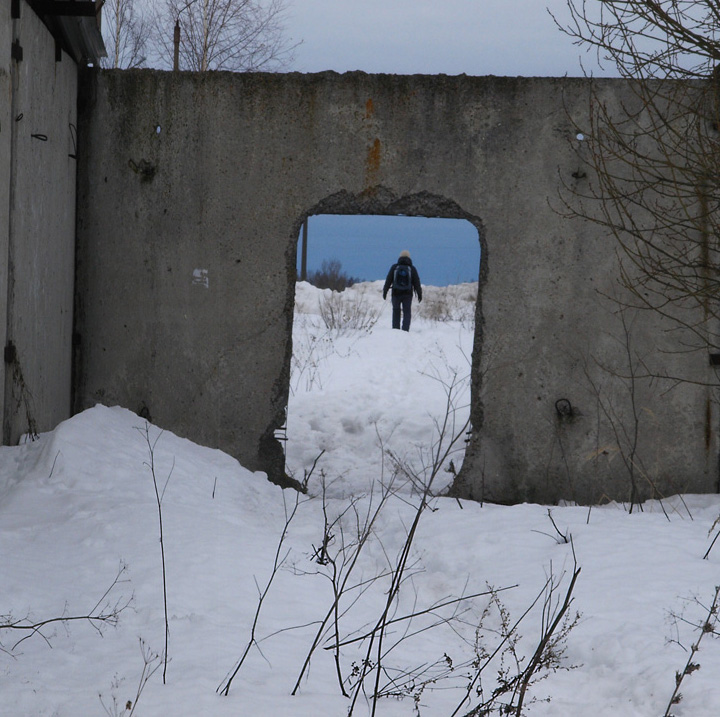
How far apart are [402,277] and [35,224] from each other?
8626 mm

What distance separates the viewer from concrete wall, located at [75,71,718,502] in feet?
18.1

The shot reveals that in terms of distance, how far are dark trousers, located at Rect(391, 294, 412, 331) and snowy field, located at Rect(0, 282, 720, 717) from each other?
304 inches

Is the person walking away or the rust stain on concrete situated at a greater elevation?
the rust stain on concrete

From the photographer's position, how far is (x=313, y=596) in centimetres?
360

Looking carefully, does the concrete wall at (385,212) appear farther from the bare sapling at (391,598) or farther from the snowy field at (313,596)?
the bare sapling at (391,598)

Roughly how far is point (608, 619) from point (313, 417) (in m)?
5.08

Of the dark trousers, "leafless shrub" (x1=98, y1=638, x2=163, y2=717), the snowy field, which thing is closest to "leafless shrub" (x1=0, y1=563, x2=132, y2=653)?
the snowy field

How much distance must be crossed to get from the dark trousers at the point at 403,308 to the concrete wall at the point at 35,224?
27.3ft

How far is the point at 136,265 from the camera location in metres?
5.73

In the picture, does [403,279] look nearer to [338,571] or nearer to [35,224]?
[35,224]

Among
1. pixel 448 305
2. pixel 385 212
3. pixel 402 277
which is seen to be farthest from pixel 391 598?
pixel 448 305

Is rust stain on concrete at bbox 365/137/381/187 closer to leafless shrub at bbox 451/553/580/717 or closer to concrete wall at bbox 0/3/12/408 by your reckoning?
concrete wall at bbox 0/3/12/408

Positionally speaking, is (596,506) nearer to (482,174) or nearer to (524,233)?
(524,233)

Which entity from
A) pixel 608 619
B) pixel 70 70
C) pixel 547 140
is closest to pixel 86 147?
pixel 70 70
